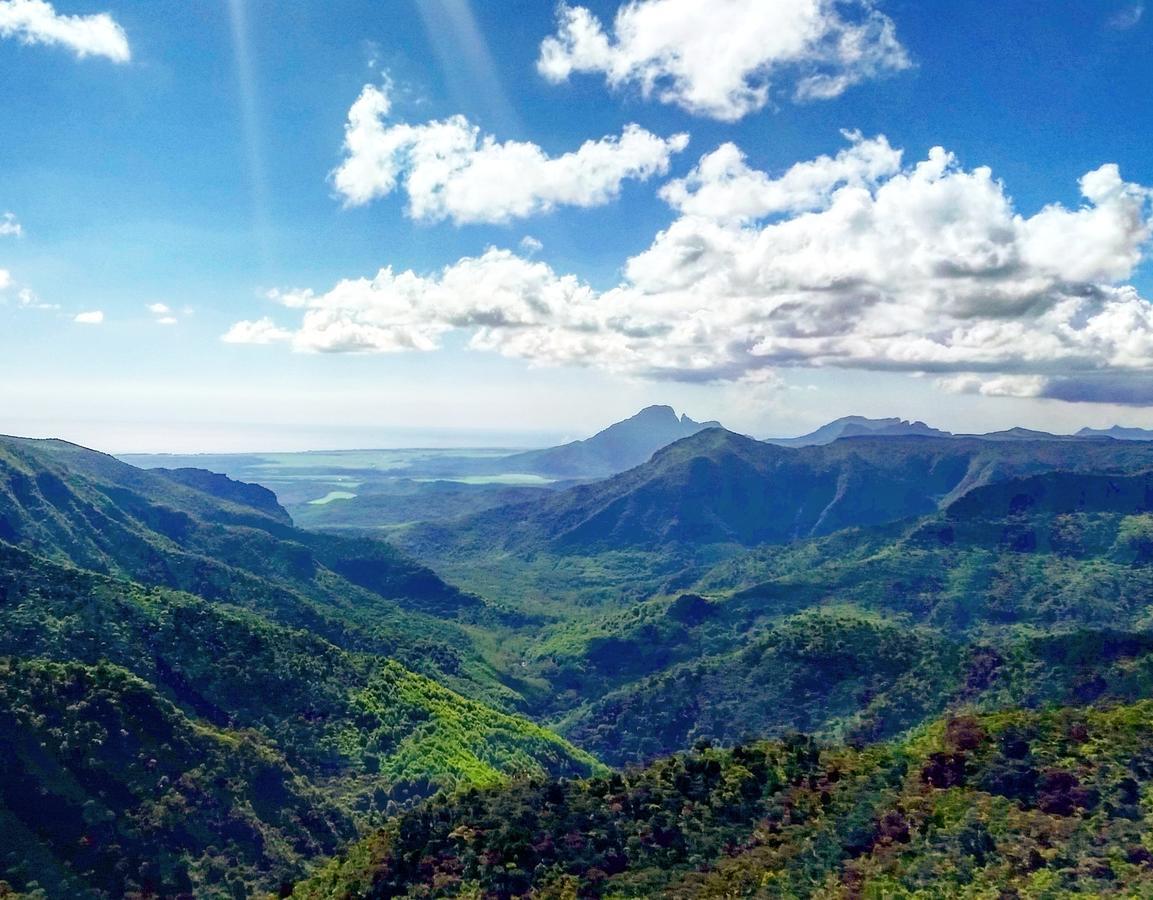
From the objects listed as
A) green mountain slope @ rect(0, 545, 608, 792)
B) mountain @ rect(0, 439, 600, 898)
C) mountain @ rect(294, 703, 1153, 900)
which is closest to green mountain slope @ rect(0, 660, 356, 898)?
mountain @ rect(0, 439, 600, 898)

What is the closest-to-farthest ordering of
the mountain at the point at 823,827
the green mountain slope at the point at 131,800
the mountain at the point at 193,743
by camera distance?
1. the mountain at the point at 823,827
2. the green mountain slope at the point at 131,800
3. the mountain at the point at 193,743

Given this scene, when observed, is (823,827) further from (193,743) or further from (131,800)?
(193,743)

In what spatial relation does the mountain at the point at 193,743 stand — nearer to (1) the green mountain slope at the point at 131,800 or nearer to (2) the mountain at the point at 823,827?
(1) the green mountain slope at the point at 131,800

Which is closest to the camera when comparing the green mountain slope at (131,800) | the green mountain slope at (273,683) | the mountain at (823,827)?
the mountain at (823,827)

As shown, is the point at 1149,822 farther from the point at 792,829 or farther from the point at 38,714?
the point at 38,714

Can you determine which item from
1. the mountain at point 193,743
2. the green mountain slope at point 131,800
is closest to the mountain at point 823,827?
the green mountain slope at point 131,800

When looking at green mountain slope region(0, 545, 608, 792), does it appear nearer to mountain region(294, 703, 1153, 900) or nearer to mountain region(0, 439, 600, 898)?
mountain region(0, 439, 600, 898)

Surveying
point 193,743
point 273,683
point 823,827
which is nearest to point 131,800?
point 193,743

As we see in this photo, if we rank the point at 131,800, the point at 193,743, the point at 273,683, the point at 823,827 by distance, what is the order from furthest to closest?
the point at 273,683, the point at 193,743, the point at 131,800, the point at 823,827
